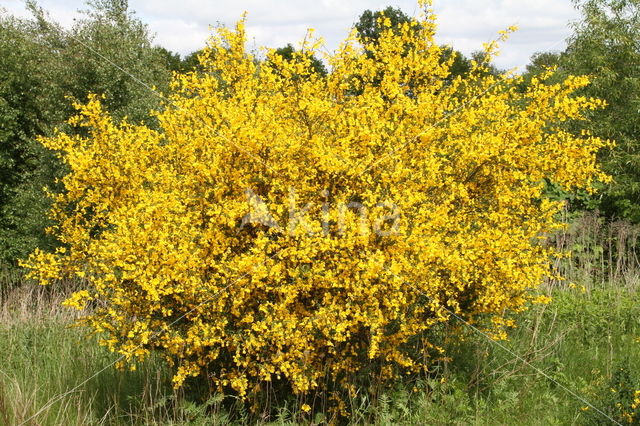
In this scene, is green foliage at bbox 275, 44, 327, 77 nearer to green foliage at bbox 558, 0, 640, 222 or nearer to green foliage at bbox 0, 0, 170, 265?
green foliage at bbox 0, 0, 170, 265

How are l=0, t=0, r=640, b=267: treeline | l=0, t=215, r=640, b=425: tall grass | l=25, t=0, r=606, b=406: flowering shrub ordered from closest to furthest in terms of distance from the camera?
1. l=25, t=0, r=606, b=406: flowering shrub
2. l=0, t=215, r=640, b=425: tall grass
3. l=0, t=0, r=640, b=267: treeline

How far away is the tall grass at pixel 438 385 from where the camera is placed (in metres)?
3.82

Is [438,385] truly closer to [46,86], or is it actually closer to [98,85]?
[98,85]

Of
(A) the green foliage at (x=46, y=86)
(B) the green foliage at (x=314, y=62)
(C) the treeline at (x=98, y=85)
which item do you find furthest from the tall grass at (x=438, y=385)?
(A) the green foliage at (x=46, y=86)

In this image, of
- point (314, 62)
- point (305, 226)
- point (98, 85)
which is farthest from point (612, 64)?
point (305, 226)

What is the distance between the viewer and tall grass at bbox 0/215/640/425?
3.82 meters

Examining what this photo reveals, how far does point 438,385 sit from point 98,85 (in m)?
10.1

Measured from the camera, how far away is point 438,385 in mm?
4113

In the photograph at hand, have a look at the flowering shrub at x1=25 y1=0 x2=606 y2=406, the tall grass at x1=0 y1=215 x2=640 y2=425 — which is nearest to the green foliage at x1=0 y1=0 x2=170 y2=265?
the tall grass at x1=0 y1=215 x2=640 y2=425

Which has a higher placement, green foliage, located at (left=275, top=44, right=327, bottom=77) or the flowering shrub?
green foliage, located at (left=275, top=44, right=327, bottom=77)

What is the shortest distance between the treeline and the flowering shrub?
7.28 meters

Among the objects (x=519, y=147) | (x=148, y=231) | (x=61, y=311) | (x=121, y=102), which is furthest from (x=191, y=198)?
(x=121, y=102)

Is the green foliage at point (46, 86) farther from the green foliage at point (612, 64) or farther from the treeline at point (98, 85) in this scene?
the green foliage at point (612, 64)

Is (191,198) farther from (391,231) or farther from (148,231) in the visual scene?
(391,231)
